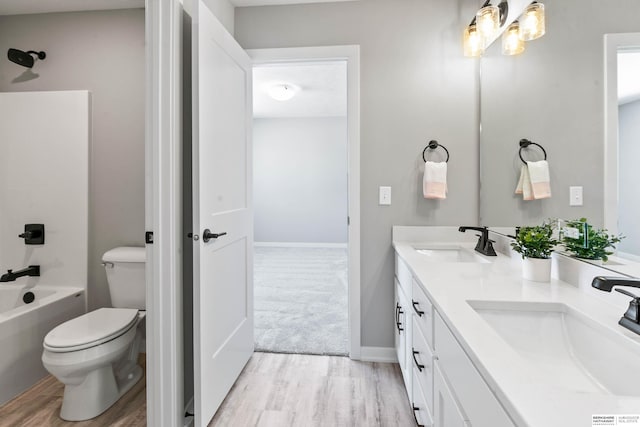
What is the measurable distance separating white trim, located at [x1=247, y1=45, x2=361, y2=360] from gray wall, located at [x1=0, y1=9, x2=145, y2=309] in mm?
932

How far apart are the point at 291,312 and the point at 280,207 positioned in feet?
12.1

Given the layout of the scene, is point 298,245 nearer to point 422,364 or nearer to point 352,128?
point 352,128

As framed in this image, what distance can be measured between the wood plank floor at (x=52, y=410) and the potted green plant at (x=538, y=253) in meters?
1.93

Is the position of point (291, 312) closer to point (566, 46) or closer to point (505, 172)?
point (505, 172)

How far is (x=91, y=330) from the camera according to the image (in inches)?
69.6

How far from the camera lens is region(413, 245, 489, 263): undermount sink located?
1.98 m

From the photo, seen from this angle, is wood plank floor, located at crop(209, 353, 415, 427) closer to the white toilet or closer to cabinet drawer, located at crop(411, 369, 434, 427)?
cabinet drawer, located at crop(411, 369, 434, 427)

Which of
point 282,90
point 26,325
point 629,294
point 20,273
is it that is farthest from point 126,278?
point 282,90

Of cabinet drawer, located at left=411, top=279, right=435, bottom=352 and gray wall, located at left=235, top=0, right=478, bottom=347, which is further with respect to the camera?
gray wall, located at left=235, top=0, right=478, bottom=347

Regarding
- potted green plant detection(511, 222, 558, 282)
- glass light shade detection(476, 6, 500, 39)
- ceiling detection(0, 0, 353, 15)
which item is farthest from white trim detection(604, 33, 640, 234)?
ceiling detection(0, 0, 353, 15)

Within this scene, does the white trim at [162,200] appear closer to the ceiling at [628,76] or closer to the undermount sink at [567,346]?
the undermount sink at [567,346]

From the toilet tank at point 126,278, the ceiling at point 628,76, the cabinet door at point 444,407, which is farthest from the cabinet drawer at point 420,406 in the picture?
the toilet tank at point 126,278

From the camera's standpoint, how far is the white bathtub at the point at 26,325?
1.90 meters

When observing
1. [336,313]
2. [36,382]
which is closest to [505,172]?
[336,313]
